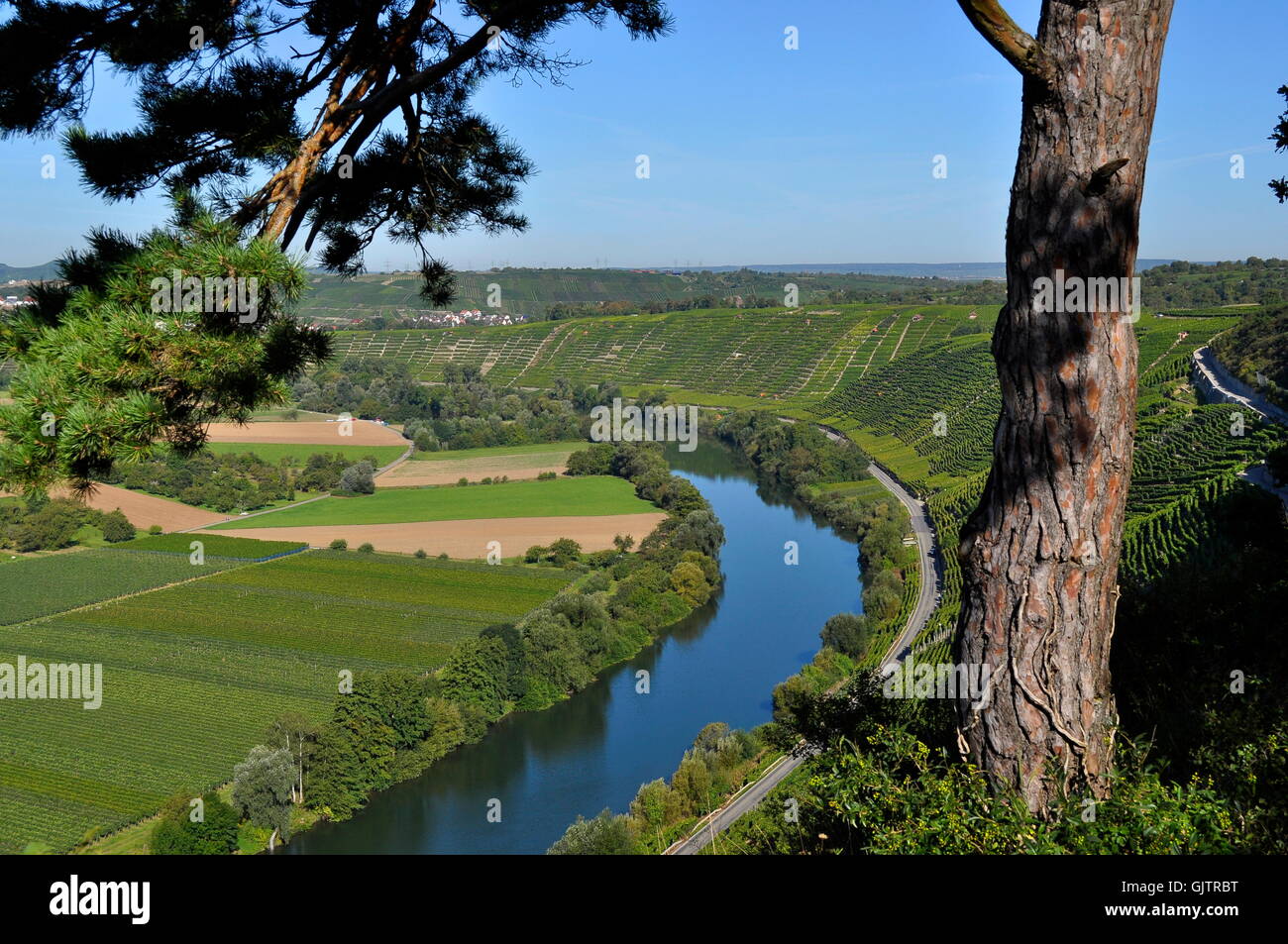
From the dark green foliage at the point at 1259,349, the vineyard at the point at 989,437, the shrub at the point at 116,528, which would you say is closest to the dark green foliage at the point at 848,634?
the vineyard at the point at 989,437

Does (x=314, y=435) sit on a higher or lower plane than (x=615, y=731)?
higher

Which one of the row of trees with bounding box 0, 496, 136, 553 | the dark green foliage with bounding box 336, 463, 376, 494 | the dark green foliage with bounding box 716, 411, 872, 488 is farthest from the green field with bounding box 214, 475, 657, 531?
the dark green foliage with bounding box 716, 411, 872, 488

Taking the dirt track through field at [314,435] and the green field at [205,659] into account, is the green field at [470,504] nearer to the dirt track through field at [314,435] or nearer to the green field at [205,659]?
the green field at [205,659]

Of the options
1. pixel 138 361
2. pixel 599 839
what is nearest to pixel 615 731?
pixel 599 839

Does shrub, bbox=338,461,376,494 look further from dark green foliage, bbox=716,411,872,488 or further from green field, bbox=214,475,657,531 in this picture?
dark green foliage, bbox=716,411,872,488

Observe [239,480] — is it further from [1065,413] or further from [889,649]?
[1065,413]
